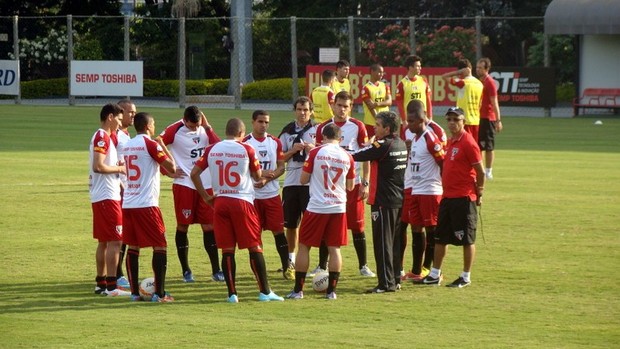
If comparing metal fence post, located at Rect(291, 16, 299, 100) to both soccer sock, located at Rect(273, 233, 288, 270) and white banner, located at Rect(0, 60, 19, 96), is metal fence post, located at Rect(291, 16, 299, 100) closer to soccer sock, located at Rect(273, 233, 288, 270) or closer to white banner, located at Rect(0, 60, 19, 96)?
white banner, located at Rect(0, 60, 19, 96)

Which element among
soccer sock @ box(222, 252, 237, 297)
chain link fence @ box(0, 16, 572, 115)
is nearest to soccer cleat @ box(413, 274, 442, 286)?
soccer sock @ box(222, 252, 237, 297)

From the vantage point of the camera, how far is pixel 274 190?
45.5 feet

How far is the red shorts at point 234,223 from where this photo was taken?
12359 millimetres

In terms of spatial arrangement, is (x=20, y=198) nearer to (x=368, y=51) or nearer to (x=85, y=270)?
(x=85, y=270)

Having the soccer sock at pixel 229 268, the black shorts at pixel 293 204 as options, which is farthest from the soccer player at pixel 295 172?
the soccer sock at pixel 229 268

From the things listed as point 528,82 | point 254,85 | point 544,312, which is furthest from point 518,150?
point 254,85

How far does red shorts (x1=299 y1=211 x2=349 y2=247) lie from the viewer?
1268cm

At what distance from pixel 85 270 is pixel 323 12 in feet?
149

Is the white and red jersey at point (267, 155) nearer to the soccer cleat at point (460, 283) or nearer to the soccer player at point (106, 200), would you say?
the soccer player at point (106, 200)

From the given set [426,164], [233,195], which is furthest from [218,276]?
[426,164]

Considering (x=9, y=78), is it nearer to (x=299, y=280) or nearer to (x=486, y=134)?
(x=486, y=134)

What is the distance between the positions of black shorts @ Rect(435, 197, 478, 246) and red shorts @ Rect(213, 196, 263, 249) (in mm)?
2233

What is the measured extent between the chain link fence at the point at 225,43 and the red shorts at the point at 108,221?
34.4 meters

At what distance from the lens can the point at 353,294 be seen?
13.1 metres
